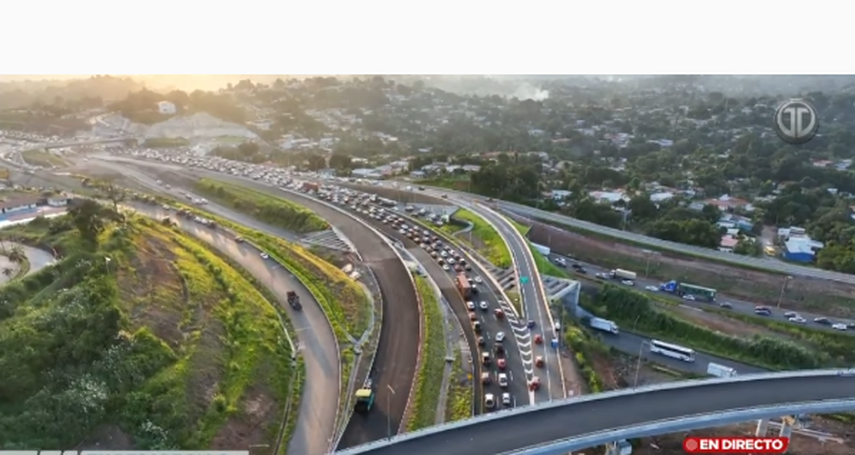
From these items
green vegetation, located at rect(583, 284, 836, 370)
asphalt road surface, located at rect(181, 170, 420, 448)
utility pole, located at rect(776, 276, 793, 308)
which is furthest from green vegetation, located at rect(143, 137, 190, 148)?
utility pole, located at rect(776, 276, 793, 308)

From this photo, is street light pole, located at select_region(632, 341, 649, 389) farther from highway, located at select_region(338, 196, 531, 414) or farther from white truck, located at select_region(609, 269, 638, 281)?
white truck, located at select_region(609, 269, 638, 281)

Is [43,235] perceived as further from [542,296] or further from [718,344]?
[718,344]

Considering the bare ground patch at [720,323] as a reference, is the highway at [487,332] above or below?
above

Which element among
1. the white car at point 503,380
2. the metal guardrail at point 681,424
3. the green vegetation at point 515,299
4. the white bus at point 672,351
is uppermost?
the metal guardrail at point 681,424

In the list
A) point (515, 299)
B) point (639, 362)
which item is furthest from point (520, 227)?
point (639, 362)

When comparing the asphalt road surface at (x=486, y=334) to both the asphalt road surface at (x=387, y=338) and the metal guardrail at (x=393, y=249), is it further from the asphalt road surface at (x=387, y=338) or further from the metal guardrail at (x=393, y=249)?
the asphalt road surface at (x=387, y=338)

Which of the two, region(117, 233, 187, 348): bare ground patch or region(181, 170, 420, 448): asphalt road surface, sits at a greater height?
region(117, 233, 187, 348): bare ground patch

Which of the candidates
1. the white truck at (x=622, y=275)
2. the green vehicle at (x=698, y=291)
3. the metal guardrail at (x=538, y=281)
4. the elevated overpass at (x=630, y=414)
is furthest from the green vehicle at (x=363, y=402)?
the green vehicle at (x=698, y=291)
